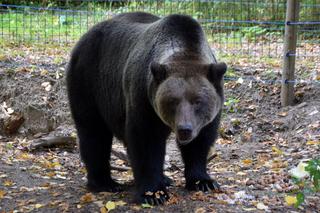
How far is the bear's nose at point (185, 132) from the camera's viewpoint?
518 centimetres

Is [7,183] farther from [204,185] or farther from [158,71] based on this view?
[158,71]

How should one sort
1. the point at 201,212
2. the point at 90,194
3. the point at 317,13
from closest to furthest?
the point at 201,212 < the point at 90,194 < the point at 317,13

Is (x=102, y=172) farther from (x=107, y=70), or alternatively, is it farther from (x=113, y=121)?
(x=107, y=70)

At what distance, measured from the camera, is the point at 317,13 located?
1467 centimetres

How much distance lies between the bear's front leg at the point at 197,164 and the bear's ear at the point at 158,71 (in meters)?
0.94

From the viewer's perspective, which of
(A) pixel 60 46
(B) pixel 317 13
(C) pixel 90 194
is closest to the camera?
(C) pixel 90 194

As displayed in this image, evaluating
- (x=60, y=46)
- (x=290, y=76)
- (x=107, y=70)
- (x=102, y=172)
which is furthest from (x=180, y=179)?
(x=60, y=46)

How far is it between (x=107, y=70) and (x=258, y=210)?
2431 mm

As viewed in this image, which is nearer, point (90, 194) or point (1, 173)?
point (90, 194)

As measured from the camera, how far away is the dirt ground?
6035 mm

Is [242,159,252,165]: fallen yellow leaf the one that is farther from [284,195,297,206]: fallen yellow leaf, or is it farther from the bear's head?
the bear's head

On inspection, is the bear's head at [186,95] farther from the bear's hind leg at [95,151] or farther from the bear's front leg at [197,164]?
the bear's hind leg at [95,151]

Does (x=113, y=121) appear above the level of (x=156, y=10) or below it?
below


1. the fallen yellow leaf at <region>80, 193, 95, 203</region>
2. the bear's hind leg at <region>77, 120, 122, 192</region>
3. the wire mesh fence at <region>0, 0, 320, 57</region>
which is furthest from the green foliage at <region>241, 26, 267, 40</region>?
the fallen yellow leaf at <region>80, 193, 95, 203</region>
